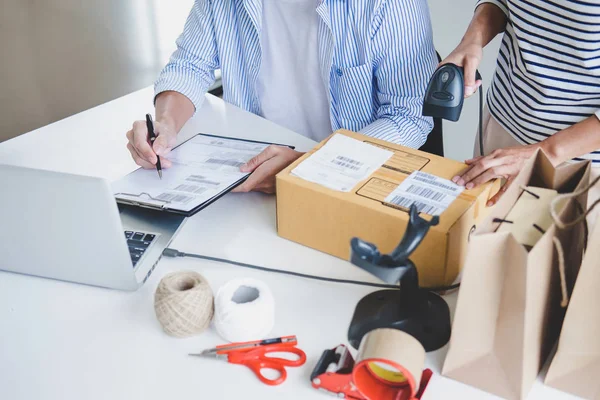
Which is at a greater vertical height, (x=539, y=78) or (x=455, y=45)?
(x=539, y=78)

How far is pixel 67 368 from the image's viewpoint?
0.81 meters

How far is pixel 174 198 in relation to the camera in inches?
42.8

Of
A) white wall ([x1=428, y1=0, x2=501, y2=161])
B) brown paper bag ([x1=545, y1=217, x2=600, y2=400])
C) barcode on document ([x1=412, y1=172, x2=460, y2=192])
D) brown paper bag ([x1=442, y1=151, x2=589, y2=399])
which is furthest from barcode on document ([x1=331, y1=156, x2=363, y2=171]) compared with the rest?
white wall ([x1=428, y1=0, x2=501, y2=161])

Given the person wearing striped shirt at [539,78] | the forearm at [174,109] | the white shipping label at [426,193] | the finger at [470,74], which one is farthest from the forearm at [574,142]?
the forearm at [174,109]

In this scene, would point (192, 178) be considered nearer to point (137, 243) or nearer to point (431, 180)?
point (137, 243)

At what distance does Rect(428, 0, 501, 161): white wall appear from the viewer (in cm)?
221

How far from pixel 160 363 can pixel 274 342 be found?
0.17m

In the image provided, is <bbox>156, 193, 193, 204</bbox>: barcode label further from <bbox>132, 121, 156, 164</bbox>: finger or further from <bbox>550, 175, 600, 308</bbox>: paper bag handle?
<bbox>550, 175, 600, 308</bbox>: paper bag handle

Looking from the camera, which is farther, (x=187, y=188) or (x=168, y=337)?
(x=187, y=188)

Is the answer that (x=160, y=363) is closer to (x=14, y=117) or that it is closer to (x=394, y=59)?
(x=394, y=59)

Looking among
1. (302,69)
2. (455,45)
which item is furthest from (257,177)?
(455,45)

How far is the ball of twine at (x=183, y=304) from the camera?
81 centimetres

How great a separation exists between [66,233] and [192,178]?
32 centimetres

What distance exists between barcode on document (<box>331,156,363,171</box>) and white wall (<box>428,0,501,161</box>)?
4.33ft
